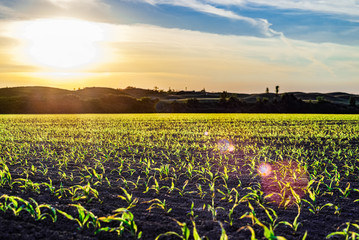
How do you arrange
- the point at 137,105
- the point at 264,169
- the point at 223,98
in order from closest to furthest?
the point at 264,169 → the point at 137,105 → the point at 223,98

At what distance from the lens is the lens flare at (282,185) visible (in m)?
5.39

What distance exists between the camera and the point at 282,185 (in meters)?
6.62

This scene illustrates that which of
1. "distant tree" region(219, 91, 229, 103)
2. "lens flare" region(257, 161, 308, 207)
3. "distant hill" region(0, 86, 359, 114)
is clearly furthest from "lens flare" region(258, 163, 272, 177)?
"distant tree" region(219, 91, 229, 103)

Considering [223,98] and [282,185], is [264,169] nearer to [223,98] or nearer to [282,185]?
[282,185]

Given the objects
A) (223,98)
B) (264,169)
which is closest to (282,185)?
(264,169)

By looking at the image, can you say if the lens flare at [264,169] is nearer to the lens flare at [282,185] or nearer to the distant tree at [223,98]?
the lens flare at [282,185]

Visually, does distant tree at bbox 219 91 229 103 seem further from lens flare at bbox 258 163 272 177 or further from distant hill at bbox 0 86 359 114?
lens flare at bbox 258 163 272 177

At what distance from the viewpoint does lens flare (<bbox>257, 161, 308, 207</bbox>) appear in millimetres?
5391

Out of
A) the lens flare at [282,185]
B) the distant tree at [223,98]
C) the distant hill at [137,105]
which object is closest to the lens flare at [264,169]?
the lens flare at [282,185]

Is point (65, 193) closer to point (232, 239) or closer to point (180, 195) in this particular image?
point (180, 195)

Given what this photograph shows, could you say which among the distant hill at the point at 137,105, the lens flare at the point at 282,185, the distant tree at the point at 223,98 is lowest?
the lens flare at the point at 282,185

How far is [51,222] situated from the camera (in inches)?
177

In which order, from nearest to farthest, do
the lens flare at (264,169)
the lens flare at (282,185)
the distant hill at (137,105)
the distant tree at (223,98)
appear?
1. the lens flare at (282,185)
2. the lens flare at (264,169)
3. the distant hill at (137,105)
4. the distant tree at (223,98)

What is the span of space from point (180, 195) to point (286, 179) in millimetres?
2637
